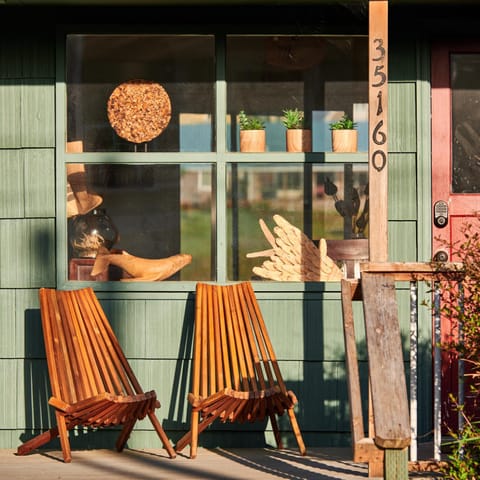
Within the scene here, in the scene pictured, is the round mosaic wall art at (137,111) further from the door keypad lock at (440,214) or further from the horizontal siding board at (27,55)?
the door keypad lock at (440,214)

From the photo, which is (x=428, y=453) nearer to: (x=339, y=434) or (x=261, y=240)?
(x=339, y=434)

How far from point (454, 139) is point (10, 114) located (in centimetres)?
249

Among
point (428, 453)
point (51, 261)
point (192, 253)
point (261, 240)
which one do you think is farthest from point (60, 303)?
point (428, 453)

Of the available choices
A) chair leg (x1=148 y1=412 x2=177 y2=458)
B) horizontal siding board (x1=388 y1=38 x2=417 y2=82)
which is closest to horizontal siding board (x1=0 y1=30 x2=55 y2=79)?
horizontal siding board (x1=388 y1=38 x2=417 y2=82)

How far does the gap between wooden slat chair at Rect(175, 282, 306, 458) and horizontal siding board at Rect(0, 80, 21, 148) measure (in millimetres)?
1337

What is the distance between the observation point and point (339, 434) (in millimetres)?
6090

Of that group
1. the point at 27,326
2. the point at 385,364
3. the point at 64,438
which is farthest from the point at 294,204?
the point at 385,364

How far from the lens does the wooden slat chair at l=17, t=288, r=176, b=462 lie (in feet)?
18.0

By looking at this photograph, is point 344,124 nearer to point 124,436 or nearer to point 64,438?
point 124,436

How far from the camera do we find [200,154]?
6137 millimetres

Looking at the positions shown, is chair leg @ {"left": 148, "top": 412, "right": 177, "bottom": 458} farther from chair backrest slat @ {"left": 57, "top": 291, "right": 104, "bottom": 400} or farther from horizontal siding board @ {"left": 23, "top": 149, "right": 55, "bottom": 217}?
horizontal siding board @ {"left": 23, "top": 149, "right": 55, "bottom": 217}

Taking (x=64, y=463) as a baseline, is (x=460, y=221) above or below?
above

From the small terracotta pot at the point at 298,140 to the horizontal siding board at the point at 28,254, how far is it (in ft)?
4.59

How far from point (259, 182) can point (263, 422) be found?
1.34 meters
